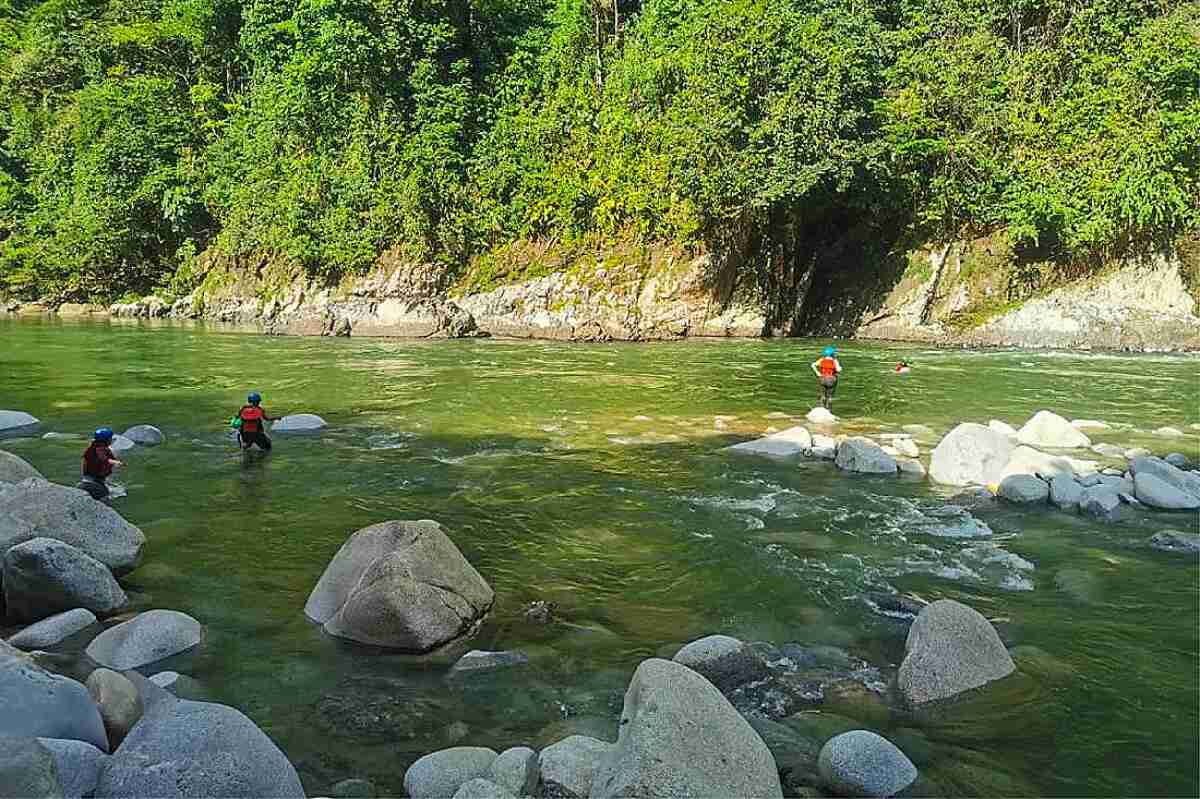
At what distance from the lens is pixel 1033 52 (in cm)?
3145

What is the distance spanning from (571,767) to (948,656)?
257cm

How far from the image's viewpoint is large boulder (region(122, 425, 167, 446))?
12227mm

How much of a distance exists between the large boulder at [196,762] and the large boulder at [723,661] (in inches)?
96.4

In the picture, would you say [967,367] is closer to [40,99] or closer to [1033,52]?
[1033,52]

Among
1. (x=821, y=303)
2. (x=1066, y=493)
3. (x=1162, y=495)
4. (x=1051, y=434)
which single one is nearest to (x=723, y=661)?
(x=1066, y=493)

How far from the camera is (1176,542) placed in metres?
7.58

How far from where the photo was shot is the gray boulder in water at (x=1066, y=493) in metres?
8.84

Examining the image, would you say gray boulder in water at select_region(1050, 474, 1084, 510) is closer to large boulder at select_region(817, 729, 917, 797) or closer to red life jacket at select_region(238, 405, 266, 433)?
large boulder at select_region(817, 729, 917, 797)

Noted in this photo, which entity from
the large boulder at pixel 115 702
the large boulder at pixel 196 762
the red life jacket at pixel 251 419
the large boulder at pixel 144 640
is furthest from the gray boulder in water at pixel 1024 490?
the red life jacket at pixel 251 419

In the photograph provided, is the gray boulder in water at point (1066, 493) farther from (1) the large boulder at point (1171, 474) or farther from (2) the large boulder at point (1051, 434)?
(2) the large boulder at point (1051, 434)

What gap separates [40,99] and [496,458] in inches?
2556

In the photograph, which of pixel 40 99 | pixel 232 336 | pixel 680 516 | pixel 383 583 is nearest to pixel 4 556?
pixel 383 583

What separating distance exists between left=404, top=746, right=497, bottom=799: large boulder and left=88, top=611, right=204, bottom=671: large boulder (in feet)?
7.74

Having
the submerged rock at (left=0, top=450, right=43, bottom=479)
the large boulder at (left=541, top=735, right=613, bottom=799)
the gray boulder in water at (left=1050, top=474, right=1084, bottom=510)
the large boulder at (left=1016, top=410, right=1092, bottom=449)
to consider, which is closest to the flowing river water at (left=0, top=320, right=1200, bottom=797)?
the gray boulder in water at (left=1050, top=474, right=1084, bottom=510)
